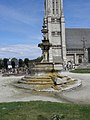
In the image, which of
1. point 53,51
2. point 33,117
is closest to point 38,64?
point 33,117

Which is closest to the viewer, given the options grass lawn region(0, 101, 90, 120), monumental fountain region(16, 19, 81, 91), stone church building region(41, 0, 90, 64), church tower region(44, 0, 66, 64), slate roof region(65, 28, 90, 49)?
grass lawn region(0, 101, 90, 120)

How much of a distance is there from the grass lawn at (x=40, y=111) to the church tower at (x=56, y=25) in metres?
83.2

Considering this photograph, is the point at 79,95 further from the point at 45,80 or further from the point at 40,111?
the point at 40,111

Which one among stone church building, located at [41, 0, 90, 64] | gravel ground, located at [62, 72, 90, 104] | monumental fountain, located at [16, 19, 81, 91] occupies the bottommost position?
gravel ground, located at [62, 72, 90, 104]

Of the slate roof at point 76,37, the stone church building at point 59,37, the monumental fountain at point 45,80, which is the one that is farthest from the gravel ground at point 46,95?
the slate roof at point 76,37

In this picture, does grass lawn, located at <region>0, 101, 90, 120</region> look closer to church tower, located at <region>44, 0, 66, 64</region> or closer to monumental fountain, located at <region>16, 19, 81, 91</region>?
monumental fountain, located at <region>16, 19, 81, 91</region>

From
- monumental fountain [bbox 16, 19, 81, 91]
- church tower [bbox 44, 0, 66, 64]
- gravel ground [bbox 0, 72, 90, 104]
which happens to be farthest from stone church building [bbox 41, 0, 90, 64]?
gravel ground [bbox 0, 72, 90, 104]

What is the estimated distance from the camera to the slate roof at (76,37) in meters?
102

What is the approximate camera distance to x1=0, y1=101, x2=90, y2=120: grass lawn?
9.06 m

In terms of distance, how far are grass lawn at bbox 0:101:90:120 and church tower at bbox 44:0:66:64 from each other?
83162 mm

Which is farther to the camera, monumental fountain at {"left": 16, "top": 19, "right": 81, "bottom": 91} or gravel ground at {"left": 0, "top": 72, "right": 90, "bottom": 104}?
monumental fountain at {"left": 16, "top": 19, "right": 81, "bottom": 91}

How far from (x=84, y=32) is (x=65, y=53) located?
1615 centimetres

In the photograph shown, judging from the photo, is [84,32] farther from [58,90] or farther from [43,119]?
[43,119]

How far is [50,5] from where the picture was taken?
317 feet
